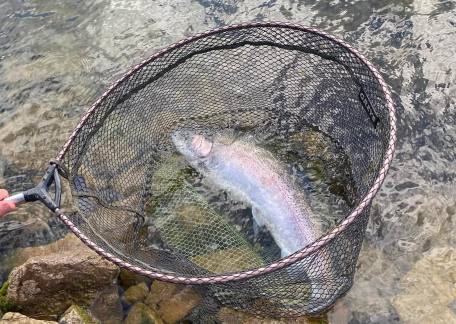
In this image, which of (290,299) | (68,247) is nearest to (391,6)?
(290,299)

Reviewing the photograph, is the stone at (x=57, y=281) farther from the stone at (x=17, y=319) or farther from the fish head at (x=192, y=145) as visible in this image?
the fish head at (x=192, y=145)

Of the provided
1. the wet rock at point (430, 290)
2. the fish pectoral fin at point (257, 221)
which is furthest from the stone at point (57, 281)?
the wet rock at point (430, 290)

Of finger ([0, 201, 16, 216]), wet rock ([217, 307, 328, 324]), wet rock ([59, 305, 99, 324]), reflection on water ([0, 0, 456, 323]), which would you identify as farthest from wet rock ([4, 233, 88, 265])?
wet rock ([217, 307, 328, 324])

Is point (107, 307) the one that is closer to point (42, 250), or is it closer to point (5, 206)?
point (42, 250)

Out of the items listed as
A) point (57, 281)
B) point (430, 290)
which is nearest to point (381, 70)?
point (430, 290)

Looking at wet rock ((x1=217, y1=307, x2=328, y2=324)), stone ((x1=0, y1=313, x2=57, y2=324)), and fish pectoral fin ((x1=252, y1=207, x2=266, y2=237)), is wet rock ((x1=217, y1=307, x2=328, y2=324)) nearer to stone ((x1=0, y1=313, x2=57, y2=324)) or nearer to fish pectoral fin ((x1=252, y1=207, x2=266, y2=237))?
fish pectoral fin ((x1=252, y1=207, x2=266, y2=237))

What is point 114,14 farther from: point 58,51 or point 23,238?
point 23,238
